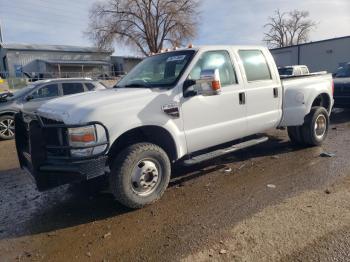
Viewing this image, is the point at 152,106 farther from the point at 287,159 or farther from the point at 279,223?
the point at 287,159

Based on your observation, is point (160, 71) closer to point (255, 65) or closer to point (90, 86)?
point (255, 65)

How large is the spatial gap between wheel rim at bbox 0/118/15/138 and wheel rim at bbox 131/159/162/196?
680 centimetres

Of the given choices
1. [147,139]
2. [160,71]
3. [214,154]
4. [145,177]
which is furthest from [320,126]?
[145,177]

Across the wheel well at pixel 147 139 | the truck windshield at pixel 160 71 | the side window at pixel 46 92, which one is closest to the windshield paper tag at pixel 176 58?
the truck windshield at pixel 160 71

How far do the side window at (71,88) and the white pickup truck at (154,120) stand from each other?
508 cm

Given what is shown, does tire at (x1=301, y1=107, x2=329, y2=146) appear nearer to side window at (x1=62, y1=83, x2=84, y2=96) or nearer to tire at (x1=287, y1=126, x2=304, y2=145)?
tire at (x1=287, y1=126, x2=304, y2=145)

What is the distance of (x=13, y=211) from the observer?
4.49 metres

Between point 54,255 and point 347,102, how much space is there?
9.65 m

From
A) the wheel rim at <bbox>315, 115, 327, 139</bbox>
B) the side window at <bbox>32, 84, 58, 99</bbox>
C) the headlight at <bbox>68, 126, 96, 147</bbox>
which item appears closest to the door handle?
the wheel rim at <bbox>315, 115, 327, 139</bbox>

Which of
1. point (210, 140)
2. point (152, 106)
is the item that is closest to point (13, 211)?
point (152, 106)

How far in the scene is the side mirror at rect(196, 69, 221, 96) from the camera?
4.15 metres

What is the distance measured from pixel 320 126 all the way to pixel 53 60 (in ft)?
170

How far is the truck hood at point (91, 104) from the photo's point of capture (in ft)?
12.4

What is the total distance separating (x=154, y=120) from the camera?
13.8 ft
